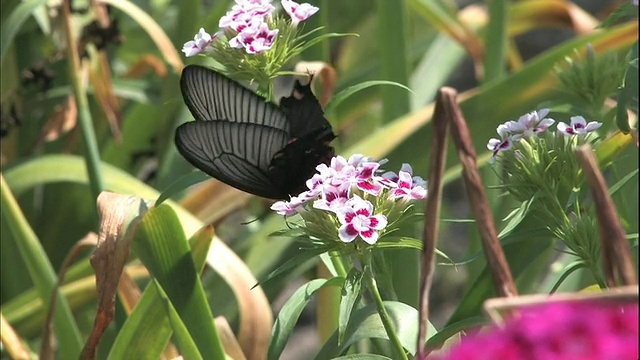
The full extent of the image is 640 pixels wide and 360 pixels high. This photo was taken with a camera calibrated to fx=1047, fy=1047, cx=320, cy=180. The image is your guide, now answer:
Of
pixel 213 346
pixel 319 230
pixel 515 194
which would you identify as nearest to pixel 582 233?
pixel 515 194

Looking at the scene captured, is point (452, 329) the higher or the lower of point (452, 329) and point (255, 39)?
the lower

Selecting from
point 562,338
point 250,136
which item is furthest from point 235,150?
point 562,338

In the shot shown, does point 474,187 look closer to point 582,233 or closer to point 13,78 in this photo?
point 582,233

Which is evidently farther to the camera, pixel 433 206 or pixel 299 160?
pixel 299 160

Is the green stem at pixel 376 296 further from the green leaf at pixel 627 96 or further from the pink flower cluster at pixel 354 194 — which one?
the green leaf at pixel 627 96

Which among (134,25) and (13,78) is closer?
(13,78)

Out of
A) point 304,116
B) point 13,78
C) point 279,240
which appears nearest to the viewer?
point 304,116

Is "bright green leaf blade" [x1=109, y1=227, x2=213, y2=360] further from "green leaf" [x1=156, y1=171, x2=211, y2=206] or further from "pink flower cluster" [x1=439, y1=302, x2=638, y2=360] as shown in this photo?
"pink flower cluster" [x1=439, y1=302, x2=638, y2=360]

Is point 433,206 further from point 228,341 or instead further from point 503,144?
point 228,341
